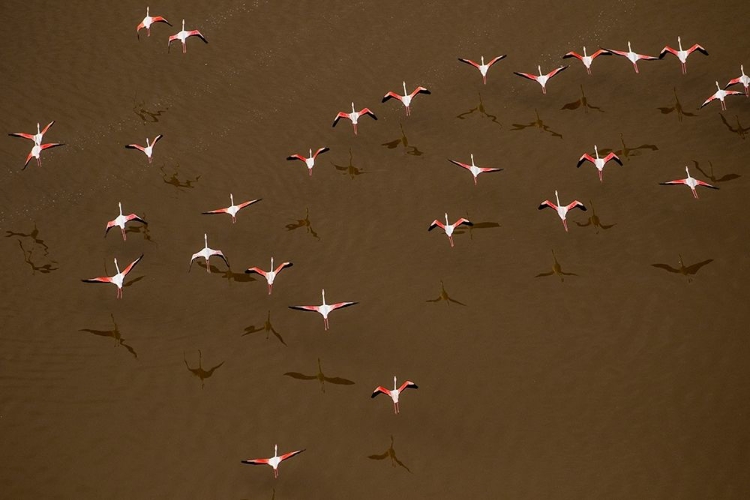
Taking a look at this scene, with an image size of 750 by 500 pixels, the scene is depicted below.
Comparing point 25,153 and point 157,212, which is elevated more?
point 25,153

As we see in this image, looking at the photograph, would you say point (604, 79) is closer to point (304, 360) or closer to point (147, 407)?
point (304, 360)

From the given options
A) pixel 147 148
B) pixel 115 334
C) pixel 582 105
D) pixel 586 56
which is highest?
pixel 586 56

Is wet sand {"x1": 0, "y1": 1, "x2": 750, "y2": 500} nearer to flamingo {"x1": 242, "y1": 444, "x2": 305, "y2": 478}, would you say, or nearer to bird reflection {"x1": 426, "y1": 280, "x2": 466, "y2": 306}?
bird reflection {"x1": 426, "y1": 280, "x2": 466, "y2": 306}

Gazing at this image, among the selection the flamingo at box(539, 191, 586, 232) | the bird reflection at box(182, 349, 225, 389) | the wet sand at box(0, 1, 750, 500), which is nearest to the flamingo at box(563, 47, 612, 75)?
the wet sand at box(0, 1, 750, 500)

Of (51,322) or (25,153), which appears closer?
(51,322)

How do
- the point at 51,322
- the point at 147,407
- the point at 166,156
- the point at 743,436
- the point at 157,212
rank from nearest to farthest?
the point at 743,436, the point at 147,407, the point at 51,322, the point at 157,212, the point at 166,156

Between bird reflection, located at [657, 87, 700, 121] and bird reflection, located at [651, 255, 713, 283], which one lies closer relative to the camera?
bird reflection, located at [651, 255, 713, 283]

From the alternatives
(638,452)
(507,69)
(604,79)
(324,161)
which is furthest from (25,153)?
(638,452)

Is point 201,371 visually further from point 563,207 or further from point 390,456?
point 563,207

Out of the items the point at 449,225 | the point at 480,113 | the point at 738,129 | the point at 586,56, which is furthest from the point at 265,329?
the point at 738,129
